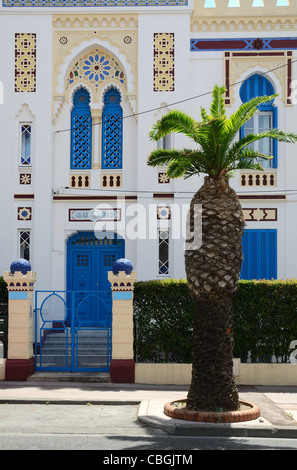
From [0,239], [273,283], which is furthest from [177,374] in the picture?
[0,239]

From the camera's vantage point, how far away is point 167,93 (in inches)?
763

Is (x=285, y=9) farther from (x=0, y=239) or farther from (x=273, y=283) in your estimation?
(x=0, y=239)

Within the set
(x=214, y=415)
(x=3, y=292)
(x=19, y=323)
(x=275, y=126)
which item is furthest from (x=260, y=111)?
(x=214, y=415)

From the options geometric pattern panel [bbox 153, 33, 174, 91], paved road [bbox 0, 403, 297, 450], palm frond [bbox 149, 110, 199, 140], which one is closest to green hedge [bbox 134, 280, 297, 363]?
paved road [bbox 0, 403, 297, 450]

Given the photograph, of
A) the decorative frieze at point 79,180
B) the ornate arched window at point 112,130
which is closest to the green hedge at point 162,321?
the decorative frieze at point 79,180

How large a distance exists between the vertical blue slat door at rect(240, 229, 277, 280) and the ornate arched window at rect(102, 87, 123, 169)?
14.9 ft

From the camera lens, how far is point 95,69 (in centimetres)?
1998

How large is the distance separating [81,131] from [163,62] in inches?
126

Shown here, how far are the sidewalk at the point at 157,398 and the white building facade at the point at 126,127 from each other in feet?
17.1

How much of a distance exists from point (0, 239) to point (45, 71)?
5167 millimetres

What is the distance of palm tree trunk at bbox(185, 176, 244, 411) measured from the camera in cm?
1085

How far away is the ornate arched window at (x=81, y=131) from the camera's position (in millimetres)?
19734

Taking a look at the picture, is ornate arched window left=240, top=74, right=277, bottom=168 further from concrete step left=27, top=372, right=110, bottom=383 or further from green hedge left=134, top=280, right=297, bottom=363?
concrete step left=27, top=372, right=110, bottom=383

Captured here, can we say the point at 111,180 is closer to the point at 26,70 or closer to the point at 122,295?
the point at 26,70
